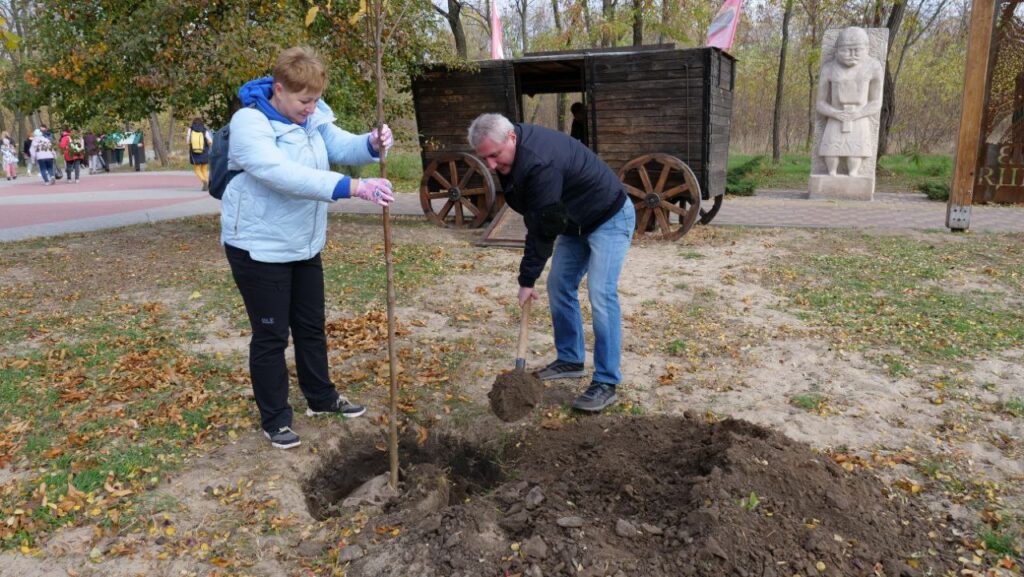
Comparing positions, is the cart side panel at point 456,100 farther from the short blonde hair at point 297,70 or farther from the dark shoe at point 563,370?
the short blonde hair at point 297,70

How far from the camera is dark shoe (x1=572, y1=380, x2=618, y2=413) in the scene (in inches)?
158

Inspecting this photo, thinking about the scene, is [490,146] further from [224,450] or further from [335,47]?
[335,47]

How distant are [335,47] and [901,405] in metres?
7.76

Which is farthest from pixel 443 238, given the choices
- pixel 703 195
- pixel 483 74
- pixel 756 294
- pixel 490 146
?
pixel 490 146

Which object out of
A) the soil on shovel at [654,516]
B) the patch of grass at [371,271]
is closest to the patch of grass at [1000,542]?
the soil on shovel at [654,516]

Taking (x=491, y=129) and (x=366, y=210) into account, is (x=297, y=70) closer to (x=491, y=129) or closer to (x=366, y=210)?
(x=491, y=129)

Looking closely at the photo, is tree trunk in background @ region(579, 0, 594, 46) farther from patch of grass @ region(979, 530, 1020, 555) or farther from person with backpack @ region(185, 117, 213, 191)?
patch of grass @ region(979, 530, 1020, 555)

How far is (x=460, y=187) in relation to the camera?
1050 cm

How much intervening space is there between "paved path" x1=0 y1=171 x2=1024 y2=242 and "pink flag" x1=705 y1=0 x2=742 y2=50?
9.36 feet

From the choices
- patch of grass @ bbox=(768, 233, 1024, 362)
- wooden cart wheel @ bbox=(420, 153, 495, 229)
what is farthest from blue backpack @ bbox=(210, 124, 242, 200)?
wooden cart wheel @ bbox=(420, 153, 495, 229)

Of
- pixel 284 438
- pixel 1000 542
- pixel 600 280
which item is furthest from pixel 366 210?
pixel 1000 542

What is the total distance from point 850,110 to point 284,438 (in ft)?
44.7

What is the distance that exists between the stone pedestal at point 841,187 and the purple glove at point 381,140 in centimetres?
1303

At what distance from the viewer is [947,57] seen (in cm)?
2539
